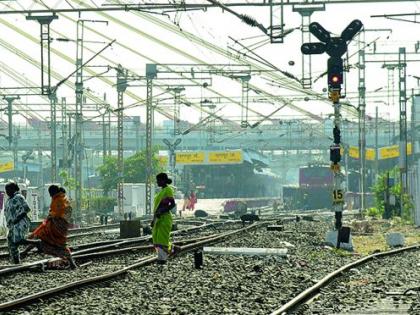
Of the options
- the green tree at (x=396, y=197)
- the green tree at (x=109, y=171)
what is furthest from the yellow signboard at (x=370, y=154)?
the green tree at (x=396, y=197)

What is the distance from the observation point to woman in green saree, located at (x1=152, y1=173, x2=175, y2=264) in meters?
18.7

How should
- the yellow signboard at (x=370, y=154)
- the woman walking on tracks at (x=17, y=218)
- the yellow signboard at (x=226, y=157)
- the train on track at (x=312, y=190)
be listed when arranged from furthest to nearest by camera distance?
1. the yellow signboard at (x=370, y=154)
2. the yellow signboard at (x=226, y=157)
3. the train on track at (x=312, y=190)
4. the woman walking on tracks at (x=17, y=218)

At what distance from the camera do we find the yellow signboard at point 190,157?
372 feet

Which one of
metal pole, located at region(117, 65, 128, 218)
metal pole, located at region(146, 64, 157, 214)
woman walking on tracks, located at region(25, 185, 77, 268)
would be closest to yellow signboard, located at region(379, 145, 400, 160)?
metal pole, located at region(146, 64, 157, 214)

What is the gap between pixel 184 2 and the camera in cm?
2828

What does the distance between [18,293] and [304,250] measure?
12152 millimetres

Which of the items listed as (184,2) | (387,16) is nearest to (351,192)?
(387,16)

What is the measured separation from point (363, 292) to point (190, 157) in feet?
326

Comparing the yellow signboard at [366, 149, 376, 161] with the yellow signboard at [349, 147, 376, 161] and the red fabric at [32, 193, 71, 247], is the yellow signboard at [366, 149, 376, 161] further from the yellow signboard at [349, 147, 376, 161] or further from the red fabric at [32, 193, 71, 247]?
the red fabric at [32, 193, 71, 247]

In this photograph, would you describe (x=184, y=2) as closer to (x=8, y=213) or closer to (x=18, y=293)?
(x=8, y=213)

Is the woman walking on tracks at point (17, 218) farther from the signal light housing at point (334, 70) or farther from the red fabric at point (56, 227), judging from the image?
the signal light housing at point (334, 70)

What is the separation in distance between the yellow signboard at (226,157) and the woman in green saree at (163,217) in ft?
275

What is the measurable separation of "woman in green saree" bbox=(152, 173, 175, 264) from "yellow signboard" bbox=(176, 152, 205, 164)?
9329 centimetres

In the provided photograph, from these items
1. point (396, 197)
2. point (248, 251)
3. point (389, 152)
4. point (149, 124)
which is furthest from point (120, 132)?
point (389, 152)
